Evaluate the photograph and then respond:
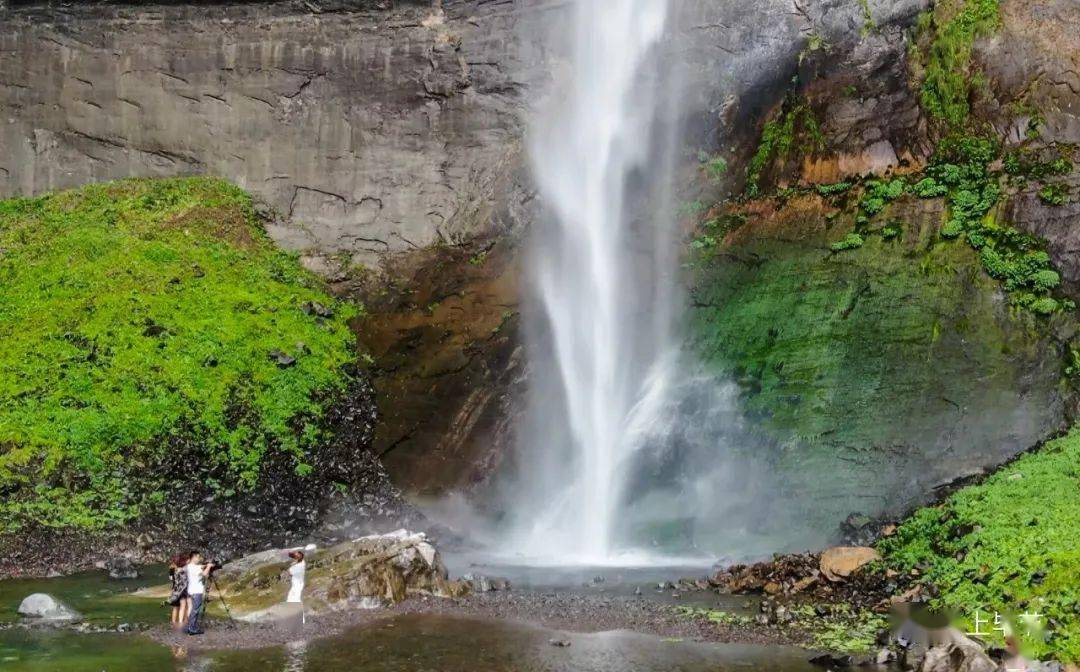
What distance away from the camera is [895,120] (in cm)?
2255

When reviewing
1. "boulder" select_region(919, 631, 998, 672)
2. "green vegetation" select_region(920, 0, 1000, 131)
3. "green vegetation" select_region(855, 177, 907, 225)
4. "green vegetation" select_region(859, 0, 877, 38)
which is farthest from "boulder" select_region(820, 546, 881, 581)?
"green vegetation" select_region(859, 0, 877, 38)

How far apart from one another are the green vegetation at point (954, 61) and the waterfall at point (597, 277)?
6.69m

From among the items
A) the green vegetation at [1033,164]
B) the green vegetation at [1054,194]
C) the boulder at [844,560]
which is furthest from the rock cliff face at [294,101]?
the boulder at [844,560]

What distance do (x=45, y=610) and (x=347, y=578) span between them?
3870 millimetres

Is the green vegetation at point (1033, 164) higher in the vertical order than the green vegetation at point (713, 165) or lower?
lower

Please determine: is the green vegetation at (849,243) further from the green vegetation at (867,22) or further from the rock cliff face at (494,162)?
the green vegetation at (867,22)

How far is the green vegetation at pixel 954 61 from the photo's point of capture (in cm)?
2197

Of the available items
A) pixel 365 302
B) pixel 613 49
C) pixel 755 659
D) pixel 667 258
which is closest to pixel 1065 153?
pixel 667 258

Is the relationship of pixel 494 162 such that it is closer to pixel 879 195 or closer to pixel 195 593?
pixel 879 195

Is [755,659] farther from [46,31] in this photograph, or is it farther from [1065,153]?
[46,31]

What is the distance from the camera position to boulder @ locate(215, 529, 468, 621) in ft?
41.9

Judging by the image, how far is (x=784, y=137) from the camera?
23.8 metres

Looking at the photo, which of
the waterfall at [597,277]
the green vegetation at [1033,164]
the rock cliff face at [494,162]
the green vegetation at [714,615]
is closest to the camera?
the green vegetation at [714,615]

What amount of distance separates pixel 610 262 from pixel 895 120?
767cm
